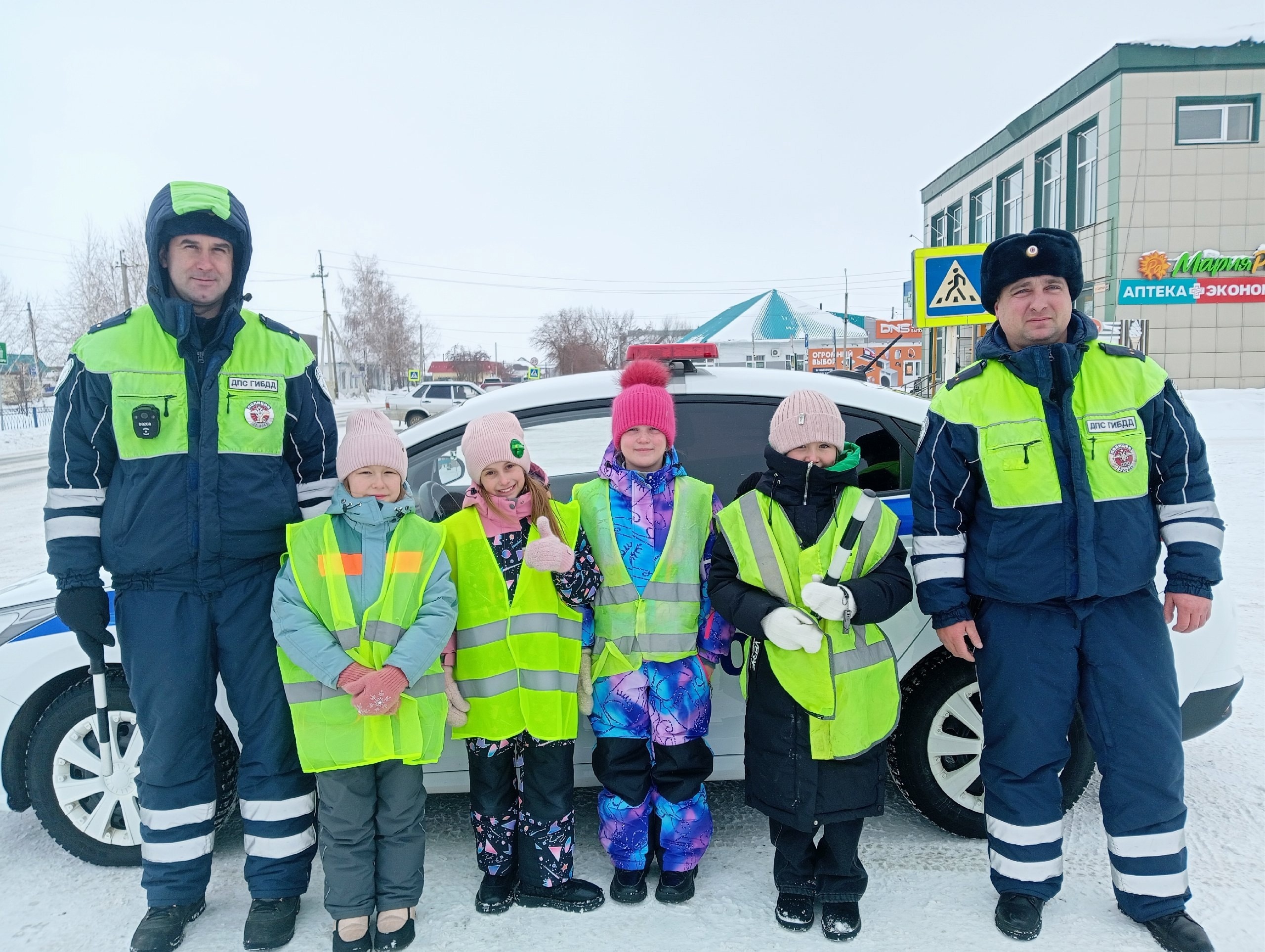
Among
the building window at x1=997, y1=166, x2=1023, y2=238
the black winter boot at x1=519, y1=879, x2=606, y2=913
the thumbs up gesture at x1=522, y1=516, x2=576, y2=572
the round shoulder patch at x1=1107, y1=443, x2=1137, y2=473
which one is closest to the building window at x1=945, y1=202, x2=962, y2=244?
the building window at x1=997, y1=166, x2=1023, y2=238

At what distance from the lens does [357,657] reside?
2.46m

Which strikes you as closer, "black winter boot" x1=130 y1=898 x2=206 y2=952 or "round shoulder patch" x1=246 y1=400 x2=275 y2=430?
"black winter boot" x1=130 y1=898 x2=206 y2=952

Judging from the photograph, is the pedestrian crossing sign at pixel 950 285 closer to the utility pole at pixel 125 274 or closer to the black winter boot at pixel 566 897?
the black winter boot at pixel 566 897

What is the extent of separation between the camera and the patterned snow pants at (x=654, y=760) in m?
2.64

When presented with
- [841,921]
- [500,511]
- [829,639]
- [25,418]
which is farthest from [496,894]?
[25,418]

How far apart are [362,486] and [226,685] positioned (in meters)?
0.76

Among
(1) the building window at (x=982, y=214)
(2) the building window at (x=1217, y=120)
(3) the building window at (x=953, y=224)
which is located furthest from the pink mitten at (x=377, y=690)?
(3) the building window at (x=953, y=224)

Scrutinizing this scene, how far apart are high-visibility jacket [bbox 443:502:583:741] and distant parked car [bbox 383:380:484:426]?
26402mm

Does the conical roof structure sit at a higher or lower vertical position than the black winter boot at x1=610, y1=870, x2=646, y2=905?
higher

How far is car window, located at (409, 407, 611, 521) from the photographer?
3.03 m

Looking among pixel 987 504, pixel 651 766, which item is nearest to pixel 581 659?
pixel 651 766

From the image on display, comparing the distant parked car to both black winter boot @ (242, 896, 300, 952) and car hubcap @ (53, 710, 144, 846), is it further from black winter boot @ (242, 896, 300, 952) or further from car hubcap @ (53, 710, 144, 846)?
black winter boot @ (242, 896, 300, 952)

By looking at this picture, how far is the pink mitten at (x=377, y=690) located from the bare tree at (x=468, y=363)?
6517 cm

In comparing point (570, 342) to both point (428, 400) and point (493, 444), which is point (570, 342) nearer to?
point (428, 400)
